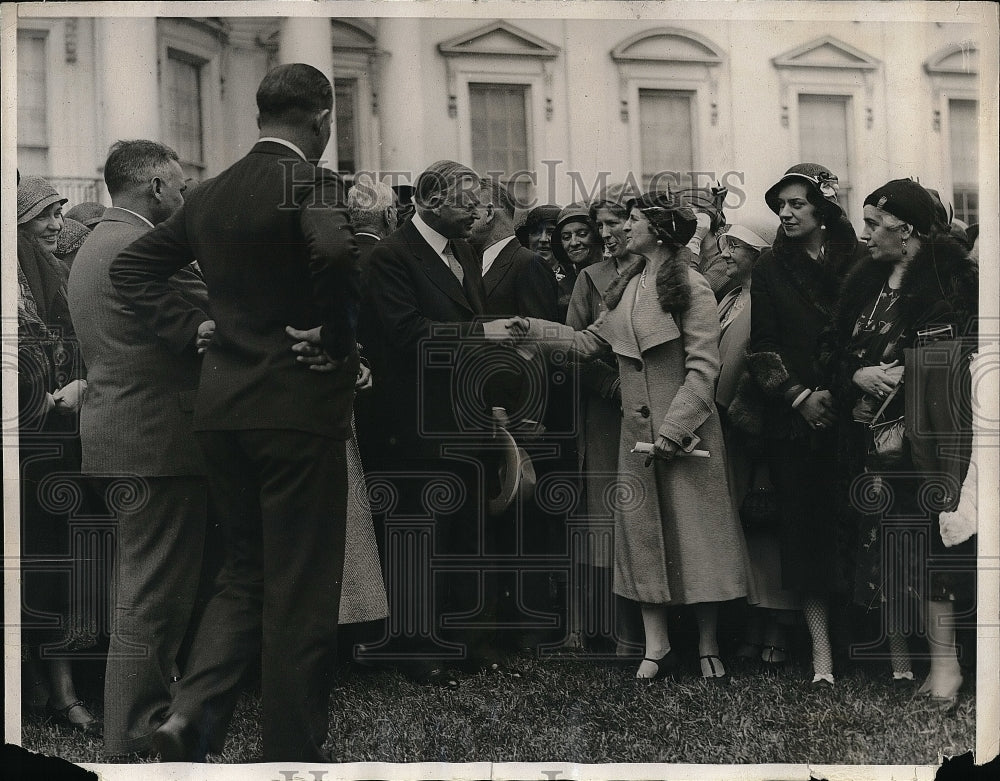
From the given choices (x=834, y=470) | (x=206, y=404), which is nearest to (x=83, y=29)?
(x=206, y=404)

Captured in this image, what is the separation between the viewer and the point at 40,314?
5.71 m

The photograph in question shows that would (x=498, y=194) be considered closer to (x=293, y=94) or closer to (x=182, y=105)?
(x=293, y=94)

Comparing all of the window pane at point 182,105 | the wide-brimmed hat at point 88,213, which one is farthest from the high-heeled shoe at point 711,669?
the wide-brimmed hat at point 88,213

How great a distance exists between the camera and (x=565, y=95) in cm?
578

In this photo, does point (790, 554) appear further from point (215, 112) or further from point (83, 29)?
point (83, 29)

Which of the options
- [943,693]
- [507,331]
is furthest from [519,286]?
[943,693]

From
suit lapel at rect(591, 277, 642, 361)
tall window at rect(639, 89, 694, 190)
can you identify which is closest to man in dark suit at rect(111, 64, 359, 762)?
suit lapel at rect(591, 277, 642, 361)

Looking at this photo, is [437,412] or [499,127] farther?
[499,127]

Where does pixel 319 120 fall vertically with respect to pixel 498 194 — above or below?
above

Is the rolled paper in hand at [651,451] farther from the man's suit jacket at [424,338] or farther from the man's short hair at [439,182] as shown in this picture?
the man's short hair at [439,182]

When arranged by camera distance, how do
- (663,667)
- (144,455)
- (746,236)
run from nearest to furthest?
(144,455) → (663,667) → (746,236)

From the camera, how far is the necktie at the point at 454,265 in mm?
5629

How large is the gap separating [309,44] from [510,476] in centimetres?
215

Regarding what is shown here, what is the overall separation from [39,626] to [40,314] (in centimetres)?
143
